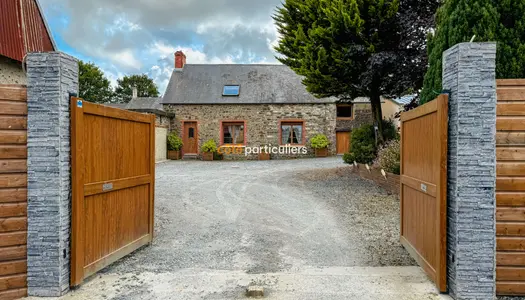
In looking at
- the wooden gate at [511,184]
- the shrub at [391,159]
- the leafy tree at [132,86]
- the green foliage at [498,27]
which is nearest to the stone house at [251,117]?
A: the shrub at [391,159]

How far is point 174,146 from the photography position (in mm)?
19016

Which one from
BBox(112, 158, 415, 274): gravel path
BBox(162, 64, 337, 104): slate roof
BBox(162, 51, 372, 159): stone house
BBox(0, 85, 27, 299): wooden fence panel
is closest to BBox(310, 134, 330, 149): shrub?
BBox(162, 51, 372, 159): stone house

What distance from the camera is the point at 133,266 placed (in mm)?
3877

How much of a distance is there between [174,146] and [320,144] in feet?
28.4

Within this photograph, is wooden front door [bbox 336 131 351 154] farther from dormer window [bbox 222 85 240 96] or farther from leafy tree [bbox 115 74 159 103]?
leafy tree [bbox 115 74 159 103]

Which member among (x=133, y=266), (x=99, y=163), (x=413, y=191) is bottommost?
(x=133, y=266)

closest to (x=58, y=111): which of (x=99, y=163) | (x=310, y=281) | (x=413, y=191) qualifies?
(x=99, y=163)

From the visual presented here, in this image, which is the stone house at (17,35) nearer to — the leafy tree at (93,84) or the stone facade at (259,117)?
the stone facade at (259,117)

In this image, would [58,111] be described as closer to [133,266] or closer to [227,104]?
[133,266]

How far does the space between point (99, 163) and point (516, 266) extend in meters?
4.35

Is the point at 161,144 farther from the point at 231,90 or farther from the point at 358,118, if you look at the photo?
the point at 358,118

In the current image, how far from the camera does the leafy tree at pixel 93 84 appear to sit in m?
39.3

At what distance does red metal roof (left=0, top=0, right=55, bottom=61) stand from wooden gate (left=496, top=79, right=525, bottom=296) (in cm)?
840

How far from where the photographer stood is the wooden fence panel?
118 inches
